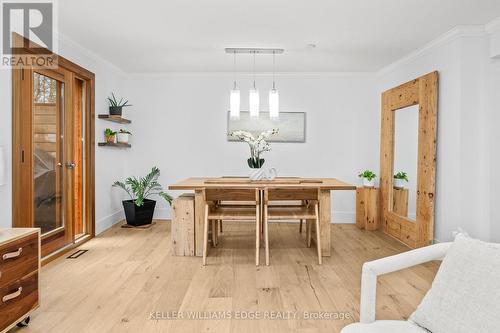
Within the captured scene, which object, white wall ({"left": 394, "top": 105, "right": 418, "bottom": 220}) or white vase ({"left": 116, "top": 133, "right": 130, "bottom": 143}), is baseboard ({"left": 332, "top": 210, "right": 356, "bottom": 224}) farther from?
white vase ({"left": 116, "top": 133, "right": 130, "bottom": 143})

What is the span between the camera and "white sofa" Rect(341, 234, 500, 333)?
3.92 feet

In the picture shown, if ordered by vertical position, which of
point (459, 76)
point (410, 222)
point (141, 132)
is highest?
point (459, 76)

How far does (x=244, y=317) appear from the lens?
2.41m

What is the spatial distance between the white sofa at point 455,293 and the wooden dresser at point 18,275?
1.87 metres

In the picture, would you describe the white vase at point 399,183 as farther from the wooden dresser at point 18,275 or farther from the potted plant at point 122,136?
the wooden dresser at point 18,275

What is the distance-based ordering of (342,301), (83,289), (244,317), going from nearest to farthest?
1. (244,317)
2. (342,301)
3. (83,289)

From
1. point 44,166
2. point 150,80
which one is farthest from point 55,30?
point 150,80

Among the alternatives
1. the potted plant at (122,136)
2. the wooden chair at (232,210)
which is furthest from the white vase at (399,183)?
the potted plant at (122,136)

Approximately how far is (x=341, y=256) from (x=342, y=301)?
1.19 metres

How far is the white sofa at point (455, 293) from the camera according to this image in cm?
119

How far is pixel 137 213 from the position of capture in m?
5.14

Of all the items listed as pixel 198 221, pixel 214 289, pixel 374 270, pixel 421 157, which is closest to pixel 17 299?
pixel 214 289

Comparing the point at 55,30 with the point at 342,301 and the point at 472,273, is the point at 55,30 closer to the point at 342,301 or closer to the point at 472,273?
the point at 342,301

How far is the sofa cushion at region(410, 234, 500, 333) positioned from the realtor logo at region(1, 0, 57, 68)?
3353 mm
